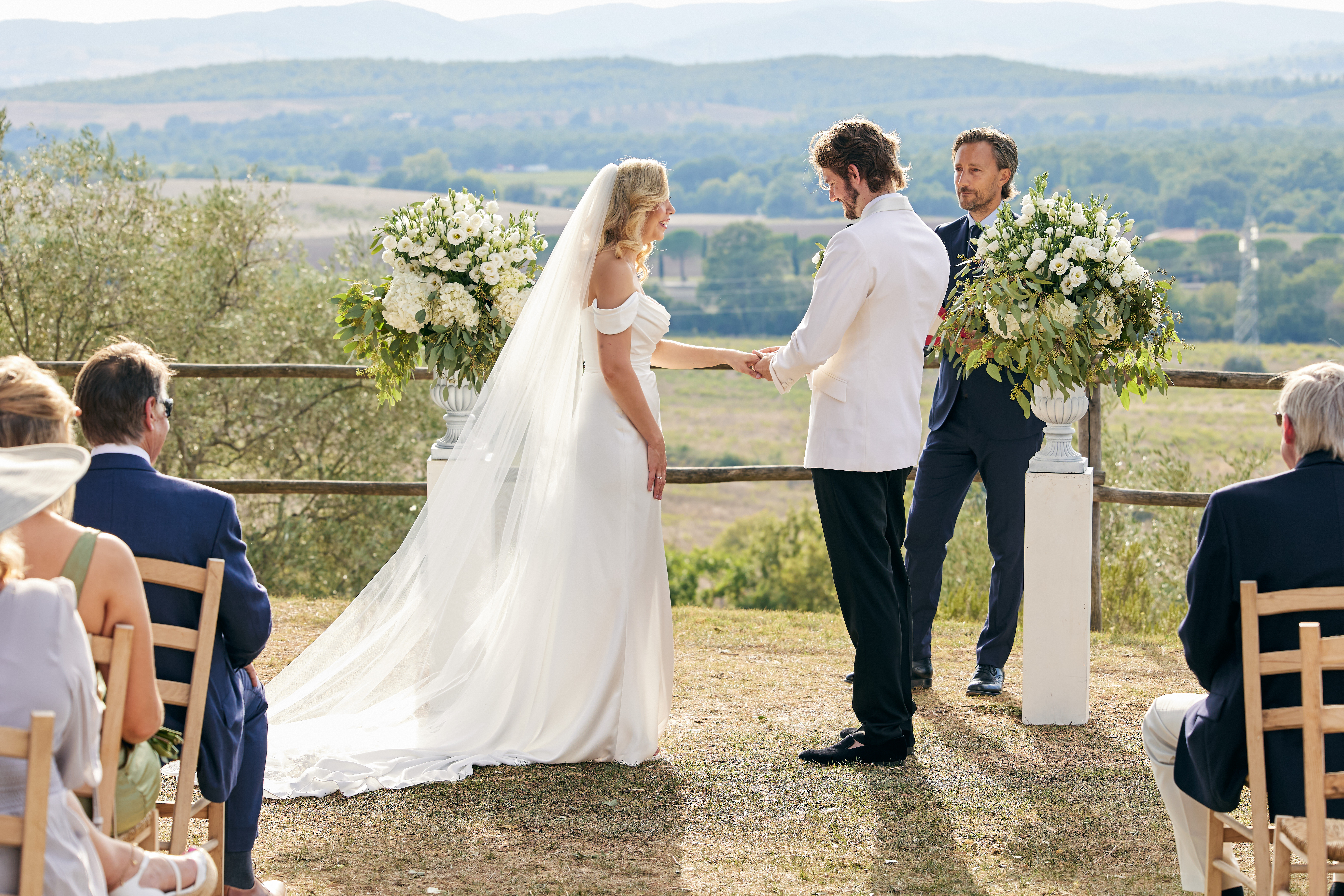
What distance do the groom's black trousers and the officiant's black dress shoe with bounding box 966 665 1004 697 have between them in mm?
837

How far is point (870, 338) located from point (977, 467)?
1.16 metres

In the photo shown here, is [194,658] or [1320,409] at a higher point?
[1320,409]

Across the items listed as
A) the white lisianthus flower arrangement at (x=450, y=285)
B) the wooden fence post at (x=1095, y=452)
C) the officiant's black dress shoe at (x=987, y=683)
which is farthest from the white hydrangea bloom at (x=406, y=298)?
the wooden fence post at (x=1095, y=452)

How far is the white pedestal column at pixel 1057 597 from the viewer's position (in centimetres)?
416

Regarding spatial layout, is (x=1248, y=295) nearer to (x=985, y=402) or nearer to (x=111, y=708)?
(x=985, y=402)

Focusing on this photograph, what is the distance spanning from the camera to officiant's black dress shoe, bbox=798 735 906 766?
388 centimetres

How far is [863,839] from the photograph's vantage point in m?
3.33

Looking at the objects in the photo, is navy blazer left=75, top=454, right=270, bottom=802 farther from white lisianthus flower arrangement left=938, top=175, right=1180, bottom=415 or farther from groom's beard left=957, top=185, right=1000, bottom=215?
groom's beard left=957, top=185, right=1000, bottom=215

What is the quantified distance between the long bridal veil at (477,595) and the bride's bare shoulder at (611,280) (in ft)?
0.21

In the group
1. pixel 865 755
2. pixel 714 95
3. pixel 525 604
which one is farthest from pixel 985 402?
pixel 714 95

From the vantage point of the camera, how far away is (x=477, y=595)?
414 centimetres

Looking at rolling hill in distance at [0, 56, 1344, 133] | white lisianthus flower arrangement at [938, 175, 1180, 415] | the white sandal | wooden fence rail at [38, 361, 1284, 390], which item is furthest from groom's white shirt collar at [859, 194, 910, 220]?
rolling hill in distance at [0, 56, 1344, 133]

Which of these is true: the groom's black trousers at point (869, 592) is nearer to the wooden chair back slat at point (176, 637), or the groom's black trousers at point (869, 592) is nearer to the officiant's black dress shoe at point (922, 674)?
the officiant's black dress shoe at point (922, 674)

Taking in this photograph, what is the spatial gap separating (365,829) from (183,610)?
1.10 m
